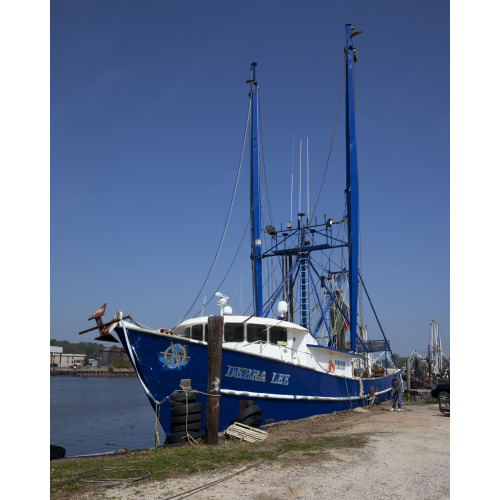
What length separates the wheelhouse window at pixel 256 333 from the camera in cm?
1530

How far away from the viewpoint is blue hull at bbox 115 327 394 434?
481 inches

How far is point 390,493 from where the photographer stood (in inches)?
244

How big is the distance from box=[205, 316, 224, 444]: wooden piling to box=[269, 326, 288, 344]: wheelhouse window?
15.6ft

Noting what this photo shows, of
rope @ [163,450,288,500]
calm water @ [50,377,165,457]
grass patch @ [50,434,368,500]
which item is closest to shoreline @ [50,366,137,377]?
calm water @ [50,377,165,457]

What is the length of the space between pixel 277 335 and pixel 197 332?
264 centimetres

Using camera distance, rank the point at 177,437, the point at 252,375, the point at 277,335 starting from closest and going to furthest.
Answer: the point at 177,437, the point at 252,375, the point at 277,335

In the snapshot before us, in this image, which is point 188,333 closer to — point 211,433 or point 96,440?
point 211,433

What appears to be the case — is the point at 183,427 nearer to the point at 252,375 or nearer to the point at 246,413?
the point at 246,413

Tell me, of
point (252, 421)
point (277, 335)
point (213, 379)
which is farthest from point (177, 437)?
point (277, 335)

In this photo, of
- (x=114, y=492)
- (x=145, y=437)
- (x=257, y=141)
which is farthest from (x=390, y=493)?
(x=257, y=141)

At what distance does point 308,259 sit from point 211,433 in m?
12.1

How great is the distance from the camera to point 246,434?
35.5 ft

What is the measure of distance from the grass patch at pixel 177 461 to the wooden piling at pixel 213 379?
0.34 metres

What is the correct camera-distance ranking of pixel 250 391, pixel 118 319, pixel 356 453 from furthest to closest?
pixel 250 391, pixel 118 319, pixel 356 453
